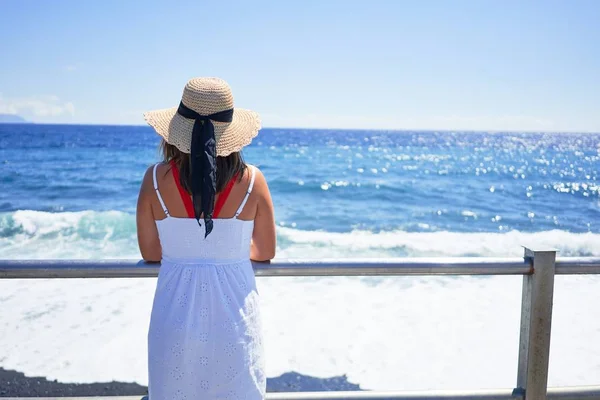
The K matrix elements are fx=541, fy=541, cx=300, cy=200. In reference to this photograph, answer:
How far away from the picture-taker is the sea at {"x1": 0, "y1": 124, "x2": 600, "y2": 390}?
513cm

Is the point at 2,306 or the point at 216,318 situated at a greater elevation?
the point at 216,318

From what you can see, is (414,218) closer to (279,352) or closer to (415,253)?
(415,253)

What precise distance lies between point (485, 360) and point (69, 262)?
4.47 meters

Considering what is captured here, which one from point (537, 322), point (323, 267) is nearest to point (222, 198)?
point (323, 267)

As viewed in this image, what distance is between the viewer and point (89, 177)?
77.2 feet

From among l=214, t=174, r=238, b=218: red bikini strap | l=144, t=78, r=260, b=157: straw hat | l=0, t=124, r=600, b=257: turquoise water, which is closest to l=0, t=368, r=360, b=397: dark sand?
l=214, t=174, r=238, b=218: red bikini strap

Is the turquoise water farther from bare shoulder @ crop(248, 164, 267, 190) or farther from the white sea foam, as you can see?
bare shoulder @ crop(248, 164, 267, 190)

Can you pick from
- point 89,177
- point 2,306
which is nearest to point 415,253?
point 2,306

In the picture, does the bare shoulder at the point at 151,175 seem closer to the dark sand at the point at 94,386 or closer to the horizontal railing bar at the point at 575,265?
the horizontal railing bar at the point at 575,265

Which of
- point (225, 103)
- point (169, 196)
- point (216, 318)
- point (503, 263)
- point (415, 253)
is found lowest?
point (415, 253)

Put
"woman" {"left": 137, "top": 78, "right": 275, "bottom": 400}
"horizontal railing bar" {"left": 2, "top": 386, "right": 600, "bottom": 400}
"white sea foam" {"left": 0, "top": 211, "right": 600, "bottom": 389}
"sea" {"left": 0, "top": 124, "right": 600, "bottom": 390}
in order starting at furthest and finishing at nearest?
"sea" {"left": 0, "top": 124, "right": 600, "bottom": 390}, "white sea foam" {"left": 0, "top": 211, "right": 600, "bottom": 389}, "horizontal railing bar" {"left": 2, "top": 386, "right": 600, "bottom": 400}, "woman" {"left": 137, "top": 78, "right": 275, "bottom": 400}

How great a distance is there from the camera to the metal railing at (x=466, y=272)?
183 cm

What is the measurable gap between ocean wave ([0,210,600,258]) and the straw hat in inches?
360

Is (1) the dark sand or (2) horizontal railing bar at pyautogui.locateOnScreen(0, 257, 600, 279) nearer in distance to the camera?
(2) horizontal railing bar at pyautogui.locateOnScreen(0, 257, 600, 279)
